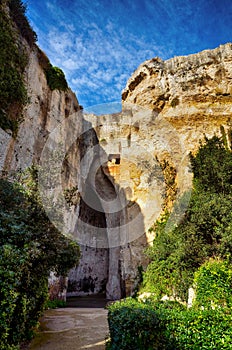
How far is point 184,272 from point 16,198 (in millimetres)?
7138

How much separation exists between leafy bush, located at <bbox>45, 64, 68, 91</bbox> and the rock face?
475 millimetres

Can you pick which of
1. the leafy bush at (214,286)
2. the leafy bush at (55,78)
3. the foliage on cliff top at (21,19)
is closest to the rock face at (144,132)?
the leafy bush at (55,78)

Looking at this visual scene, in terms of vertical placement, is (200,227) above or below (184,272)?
above

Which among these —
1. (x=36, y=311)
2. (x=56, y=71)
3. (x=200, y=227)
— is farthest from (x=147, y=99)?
(x=36, y=311)

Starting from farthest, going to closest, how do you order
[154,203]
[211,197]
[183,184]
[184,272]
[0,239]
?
[154,203] → [183,184] → [211,197] → [184,272] → [0,239]

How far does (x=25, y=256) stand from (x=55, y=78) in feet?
57.4

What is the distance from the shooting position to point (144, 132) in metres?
20.3

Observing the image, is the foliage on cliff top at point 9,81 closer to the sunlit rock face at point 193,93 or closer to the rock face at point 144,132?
the rock face at point 144,132

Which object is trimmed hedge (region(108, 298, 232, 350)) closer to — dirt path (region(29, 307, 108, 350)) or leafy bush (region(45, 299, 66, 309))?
dirt path (region(29, 307, 108, 350))

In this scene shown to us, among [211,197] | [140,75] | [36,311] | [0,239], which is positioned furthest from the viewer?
[140,75]

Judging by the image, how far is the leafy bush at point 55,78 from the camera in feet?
60.4

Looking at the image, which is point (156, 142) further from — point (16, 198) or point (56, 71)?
point (16, 198)

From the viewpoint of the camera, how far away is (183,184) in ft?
49.9

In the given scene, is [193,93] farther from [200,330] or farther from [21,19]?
[200,330]
